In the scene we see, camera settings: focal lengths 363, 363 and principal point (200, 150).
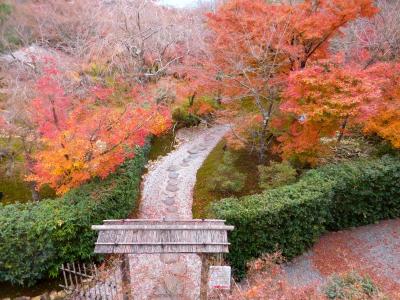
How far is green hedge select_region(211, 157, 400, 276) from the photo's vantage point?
39.2ft

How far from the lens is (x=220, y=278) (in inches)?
405

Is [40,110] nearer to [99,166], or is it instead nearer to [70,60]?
[99,166]

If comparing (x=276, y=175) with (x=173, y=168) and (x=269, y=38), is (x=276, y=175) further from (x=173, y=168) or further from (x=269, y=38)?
(x=173, y=168)

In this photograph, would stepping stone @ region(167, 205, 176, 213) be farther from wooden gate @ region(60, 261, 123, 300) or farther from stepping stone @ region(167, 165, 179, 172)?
wooden gate @ region(60, 261, 123, 300)

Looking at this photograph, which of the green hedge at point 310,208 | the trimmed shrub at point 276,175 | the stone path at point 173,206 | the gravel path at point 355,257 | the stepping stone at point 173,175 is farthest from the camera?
the stepping stone at point 173,175

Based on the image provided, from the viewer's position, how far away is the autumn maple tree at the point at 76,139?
1197 centimetres

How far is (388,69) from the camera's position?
1460 centimetres

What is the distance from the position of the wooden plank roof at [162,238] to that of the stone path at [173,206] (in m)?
2.78

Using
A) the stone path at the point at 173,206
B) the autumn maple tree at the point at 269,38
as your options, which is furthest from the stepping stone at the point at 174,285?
the autumn maple tree at the point at 269,38

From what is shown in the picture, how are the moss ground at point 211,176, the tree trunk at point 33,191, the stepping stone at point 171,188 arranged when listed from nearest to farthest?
the tree trunk at point 33,191
the moss ground at point 211,176
the stepping stone at point 171,188

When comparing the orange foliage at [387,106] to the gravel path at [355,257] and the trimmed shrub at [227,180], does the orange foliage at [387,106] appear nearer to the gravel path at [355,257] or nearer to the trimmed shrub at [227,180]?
the gravel path at [355,257]

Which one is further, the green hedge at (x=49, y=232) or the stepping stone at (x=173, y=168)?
the stepping stone at (x=173, y=168)

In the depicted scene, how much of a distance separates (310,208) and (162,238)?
238 inches

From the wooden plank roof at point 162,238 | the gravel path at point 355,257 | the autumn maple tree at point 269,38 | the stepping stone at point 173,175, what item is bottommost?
the gravel path at point 355,257
